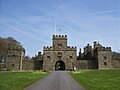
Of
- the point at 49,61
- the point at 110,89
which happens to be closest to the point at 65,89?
the point at 110,89

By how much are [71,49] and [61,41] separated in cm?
433

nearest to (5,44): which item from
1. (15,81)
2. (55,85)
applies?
(15,81)

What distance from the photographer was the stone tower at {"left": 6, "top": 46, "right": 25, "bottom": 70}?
57125 millimetres

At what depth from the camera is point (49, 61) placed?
58.9 metres

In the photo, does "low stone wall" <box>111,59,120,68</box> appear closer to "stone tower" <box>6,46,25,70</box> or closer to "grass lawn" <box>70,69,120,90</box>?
"stone tower" <box>6,46,25,70</box>

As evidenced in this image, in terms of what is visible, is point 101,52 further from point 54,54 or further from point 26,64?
point 26,64

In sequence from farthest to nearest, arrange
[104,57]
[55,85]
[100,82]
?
1. [104,57]
2. [100,82]
3. [55,85]

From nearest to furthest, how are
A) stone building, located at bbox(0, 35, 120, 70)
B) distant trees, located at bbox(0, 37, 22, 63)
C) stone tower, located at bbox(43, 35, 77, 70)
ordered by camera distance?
stone building, located at bbox(0, 35, 120, 70), stone tower, located at bbox(43, 35, 77, 70), distant trees, located at bbox(0, 37, 22, 63)

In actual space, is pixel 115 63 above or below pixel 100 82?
above

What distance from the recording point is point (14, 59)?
5784 centimetres

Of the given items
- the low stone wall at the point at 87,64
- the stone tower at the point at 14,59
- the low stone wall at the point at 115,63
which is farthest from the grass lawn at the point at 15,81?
the low stone wall at the point at 115,63

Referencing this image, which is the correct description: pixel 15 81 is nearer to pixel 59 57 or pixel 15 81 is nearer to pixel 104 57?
pixel 59 57

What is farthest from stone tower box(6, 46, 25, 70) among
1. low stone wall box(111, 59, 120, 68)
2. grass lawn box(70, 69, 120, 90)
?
grass lawn box(70, 69, 120, 90)

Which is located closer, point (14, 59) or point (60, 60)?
point (14, 59)
